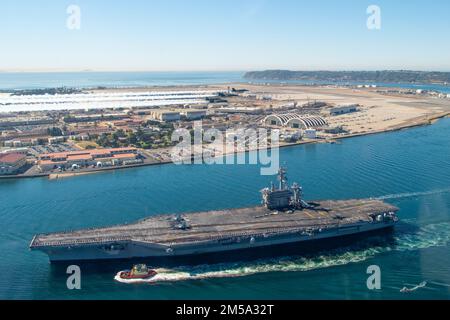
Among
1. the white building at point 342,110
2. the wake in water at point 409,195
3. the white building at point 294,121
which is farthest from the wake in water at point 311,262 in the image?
the white building at point 342,110

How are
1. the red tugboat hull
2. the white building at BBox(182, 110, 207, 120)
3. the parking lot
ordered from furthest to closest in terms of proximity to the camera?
the white building at BBox(182, 110, 207, 120), the parking lot, the red tugboat hull

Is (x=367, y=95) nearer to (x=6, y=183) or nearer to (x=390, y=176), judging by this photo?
(x=390, y=176)

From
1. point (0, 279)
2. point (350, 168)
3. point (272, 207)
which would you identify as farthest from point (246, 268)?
point (350, 168)

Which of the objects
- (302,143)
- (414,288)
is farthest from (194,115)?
(414,288)

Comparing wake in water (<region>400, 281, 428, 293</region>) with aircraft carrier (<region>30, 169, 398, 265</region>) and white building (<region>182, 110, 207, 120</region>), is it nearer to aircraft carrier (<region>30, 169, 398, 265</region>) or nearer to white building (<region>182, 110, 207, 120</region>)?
aircraft carrier (<region>30, 169, 398, 265</region>)

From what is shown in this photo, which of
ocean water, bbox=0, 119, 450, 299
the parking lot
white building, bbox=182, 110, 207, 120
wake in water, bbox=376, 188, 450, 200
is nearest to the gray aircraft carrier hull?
ocean water, bbox=0, 119, 450, 299

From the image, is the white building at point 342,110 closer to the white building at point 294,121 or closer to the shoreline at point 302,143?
the white building at point 294,121
